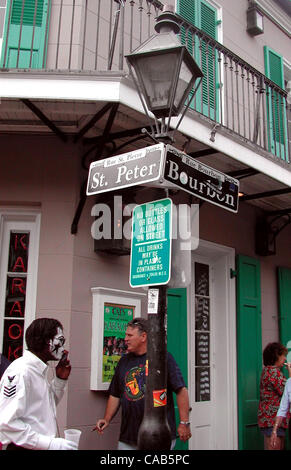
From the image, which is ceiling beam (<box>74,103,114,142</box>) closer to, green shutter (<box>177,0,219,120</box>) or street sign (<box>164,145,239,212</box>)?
street sign (<box>164,145,239,212</box>)

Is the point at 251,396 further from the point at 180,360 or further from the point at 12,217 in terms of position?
the point at 12,217

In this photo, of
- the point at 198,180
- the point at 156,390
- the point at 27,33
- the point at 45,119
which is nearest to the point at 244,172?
the point at 45,119

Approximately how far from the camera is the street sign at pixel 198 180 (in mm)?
3205

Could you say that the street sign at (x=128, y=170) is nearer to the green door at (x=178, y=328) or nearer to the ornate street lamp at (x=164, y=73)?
the ornate street lamp at (x=164, y=73)

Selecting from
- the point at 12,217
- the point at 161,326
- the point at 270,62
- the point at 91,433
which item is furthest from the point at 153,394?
the point at 270,62

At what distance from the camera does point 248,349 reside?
672 cm

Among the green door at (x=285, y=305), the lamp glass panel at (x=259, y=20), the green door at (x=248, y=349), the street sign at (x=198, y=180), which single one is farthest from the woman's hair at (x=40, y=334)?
the lamp glass panel at (x=259, y=20)

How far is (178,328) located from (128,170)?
3114 millimetres

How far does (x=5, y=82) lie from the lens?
4.16m

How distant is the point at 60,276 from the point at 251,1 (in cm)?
584

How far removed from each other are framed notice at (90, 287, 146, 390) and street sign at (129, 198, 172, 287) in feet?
5.18

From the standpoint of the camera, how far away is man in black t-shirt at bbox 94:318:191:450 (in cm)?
406

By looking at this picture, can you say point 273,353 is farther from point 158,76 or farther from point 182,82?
point 158,76

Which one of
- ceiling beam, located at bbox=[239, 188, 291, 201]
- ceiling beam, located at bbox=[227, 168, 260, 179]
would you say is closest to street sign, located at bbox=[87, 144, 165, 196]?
ceiling beam, located at bbox=[227, 168, 260, 179]
